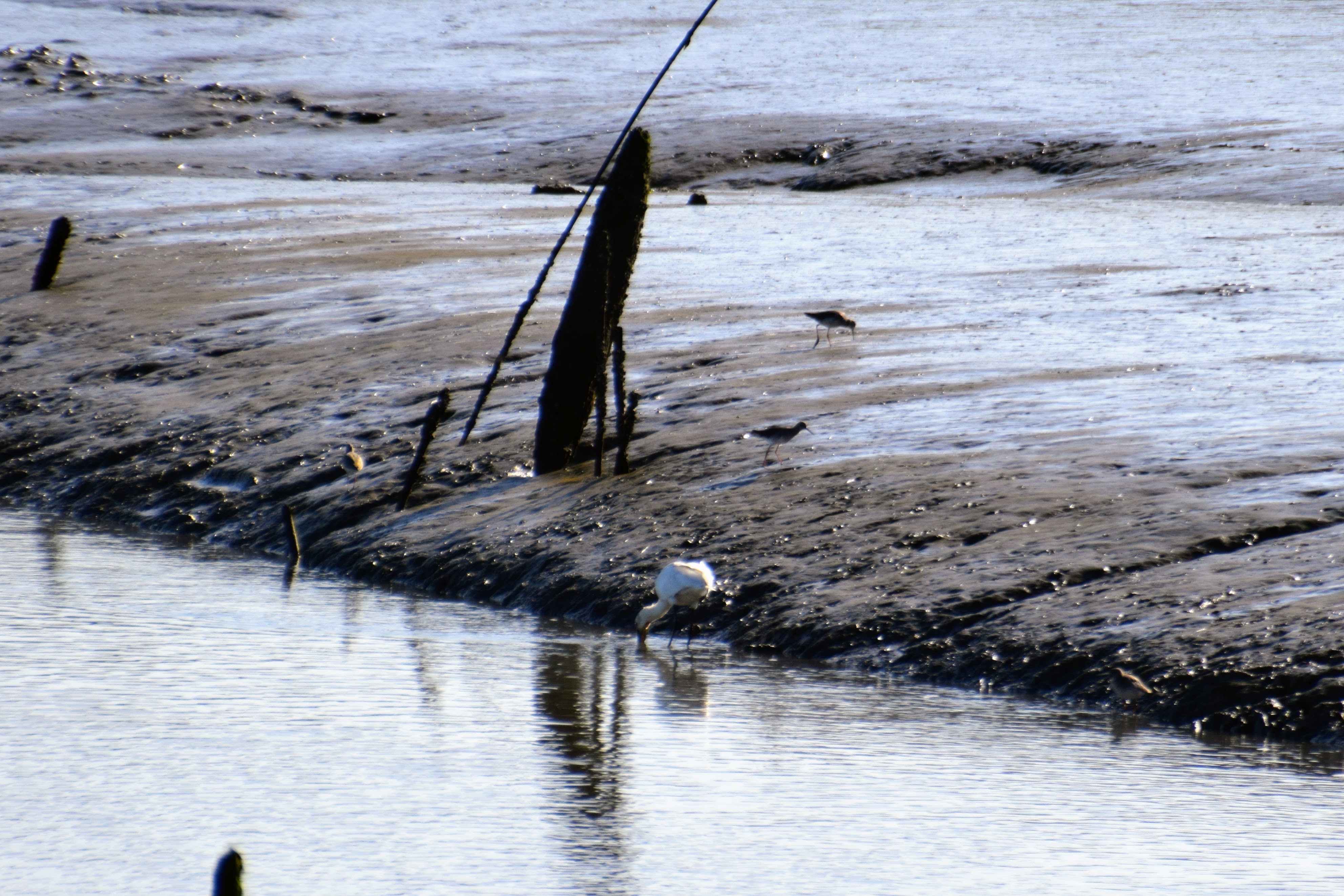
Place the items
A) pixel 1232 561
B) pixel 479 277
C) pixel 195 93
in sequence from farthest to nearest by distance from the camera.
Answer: pixel 195 93 → pixel 479 277 → pixel 1232 561

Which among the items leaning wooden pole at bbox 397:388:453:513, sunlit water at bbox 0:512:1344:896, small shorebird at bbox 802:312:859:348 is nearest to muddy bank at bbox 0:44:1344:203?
small shorebird at bbox 802:312:859:348

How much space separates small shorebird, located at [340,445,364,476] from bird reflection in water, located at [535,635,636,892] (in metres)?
2.92

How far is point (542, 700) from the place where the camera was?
6922 millimetres

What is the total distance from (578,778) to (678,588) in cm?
179

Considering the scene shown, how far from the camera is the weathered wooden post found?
17422 mm

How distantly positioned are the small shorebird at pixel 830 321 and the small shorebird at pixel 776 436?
1734 millimetres

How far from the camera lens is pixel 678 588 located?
7.58 meters

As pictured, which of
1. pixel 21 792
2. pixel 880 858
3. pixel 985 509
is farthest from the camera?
pixel 985 509

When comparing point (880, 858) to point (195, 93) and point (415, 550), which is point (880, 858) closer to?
point (415, 550)

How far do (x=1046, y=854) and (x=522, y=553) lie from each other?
442cm

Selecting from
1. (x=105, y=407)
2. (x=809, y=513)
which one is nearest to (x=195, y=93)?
(x=105, y=407)

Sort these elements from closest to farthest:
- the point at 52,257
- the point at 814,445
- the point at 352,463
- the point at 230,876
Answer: the point at 230,876, the point at 814,445, the point at 352,463, the point at 52,257

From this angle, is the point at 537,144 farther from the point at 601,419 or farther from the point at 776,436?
the point at 776,436

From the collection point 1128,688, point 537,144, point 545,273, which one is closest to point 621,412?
point 545,273
